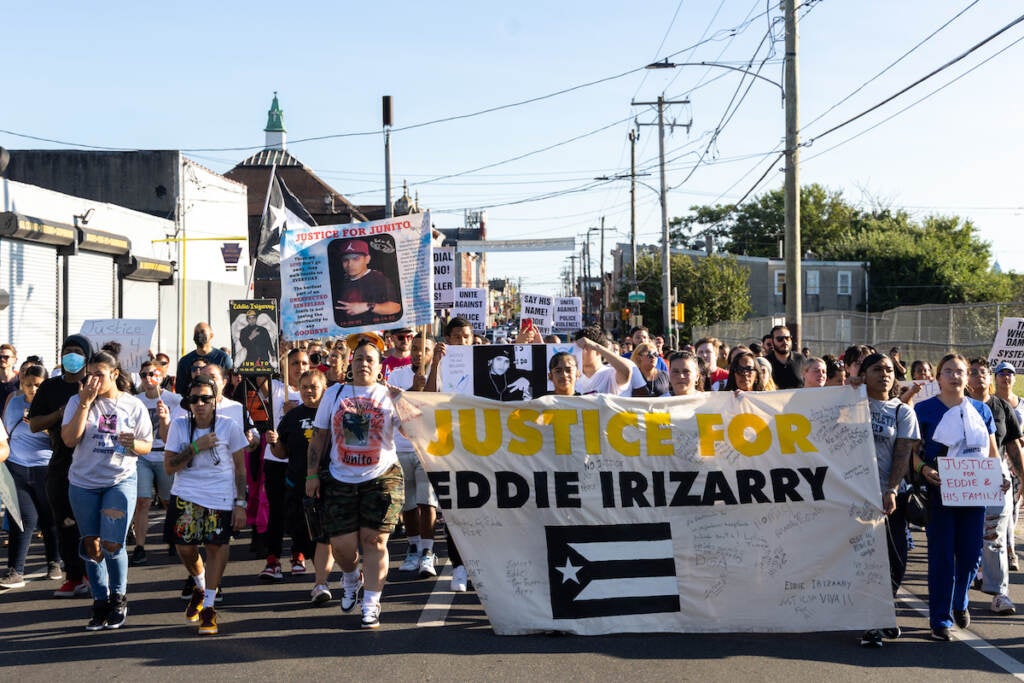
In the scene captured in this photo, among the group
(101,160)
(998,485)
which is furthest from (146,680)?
(101,160)

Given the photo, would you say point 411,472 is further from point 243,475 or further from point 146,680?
point 146,680

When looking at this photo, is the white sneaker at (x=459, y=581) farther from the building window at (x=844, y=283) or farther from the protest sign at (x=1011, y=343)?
the building window at (x=844, y=283)

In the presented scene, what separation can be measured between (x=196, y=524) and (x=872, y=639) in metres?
4.44

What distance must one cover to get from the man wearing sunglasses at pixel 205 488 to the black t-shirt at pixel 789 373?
6.90 metres

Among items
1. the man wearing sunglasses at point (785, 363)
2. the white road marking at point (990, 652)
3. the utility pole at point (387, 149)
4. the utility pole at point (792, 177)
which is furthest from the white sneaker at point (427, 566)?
the utility pole at point (387, 149)

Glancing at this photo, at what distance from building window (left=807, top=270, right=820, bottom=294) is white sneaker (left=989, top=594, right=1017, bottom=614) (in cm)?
6199

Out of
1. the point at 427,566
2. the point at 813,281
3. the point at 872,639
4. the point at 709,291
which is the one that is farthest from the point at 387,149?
Answer: the point at 813,281

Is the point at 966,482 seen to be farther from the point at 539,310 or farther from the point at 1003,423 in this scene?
the point at 539,310

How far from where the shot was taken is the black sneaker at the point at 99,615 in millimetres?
7559

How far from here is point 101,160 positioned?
32.7m

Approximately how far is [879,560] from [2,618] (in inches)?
242

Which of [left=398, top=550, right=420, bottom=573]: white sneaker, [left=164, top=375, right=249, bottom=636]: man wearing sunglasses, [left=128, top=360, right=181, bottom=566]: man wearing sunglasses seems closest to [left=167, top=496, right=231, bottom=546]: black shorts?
[left=164, top=375, right=249, bottom=636]: man wearing sunglasses

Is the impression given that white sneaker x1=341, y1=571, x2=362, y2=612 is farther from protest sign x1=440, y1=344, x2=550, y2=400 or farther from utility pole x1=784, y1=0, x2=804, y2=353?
utility pole x1=784, y1=0, x2=804, y2=353

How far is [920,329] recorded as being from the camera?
26.5m
